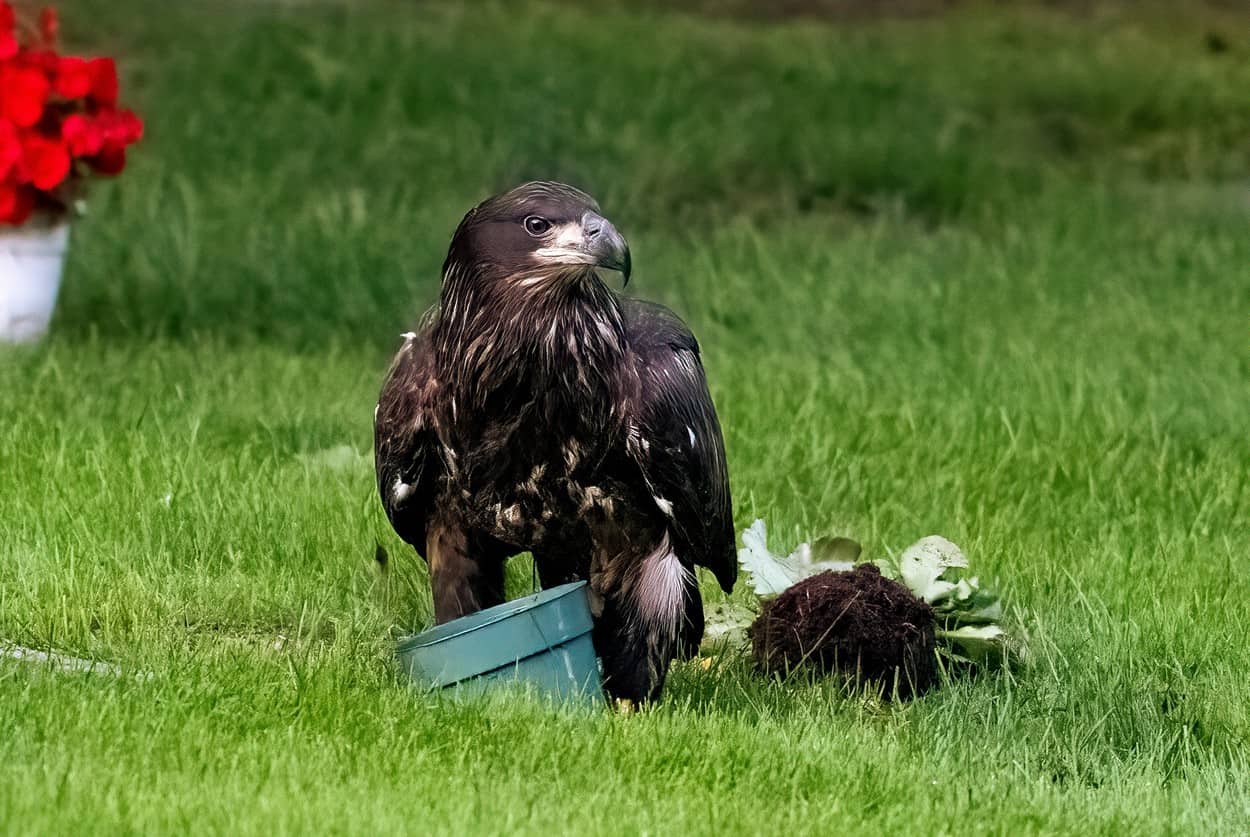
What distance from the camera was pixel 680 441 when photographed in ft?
15.0

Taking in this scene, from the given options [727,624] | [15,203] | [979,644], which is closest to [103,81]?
[15,203]

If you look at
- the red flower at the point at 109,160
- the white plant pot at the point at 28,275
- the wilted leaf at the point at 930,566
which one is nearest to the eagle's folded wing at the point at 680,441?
the wilted leaf at the point at 930,566

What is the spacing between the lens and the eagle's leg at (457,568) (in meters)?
4.79

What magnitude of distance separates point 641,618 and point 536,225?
940mm

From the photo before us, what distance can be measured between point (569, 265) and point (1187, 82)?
1204 centimetres

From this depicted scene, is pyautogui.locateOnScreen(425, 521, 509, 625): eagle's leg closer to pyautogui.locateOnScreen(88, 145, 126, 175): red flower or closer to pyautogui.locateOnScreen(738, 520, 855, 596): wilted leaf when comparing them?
pyautogui.locateOnScreen(738, 520, 855, 596): wilted leaf

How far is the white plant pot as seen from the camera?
813 centimetres

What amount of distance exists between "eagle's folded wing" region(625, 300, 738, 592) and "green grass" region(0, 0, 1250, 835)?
0.42m

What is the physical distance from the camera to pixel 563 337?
445 cm

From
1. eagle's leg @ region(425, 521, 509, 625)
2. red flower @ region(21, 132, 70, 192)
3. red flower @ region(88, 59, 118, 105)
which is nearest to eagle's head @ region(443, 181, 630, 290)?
eagle's leg @ region(425, 521, 509, 625)

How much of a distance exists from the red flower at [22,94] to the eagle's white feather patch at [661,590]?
423 cm

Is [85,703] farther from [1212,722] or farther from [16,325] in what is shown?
[16,325]

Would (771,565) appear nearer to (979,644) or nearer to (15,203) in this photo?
(979,644)

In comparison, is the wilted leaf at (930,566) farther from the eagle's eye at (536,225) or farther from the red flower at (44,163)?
A: the red flower at (44,163)
